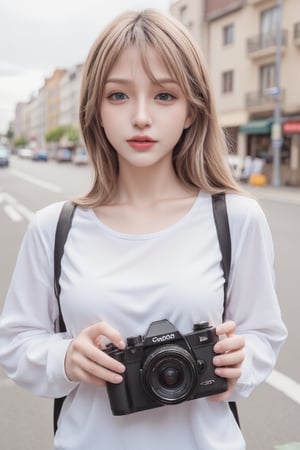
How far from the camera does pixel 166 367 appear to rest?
1112 millimetres

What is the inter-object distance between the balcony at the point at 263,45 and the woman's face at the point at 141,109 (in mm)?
24332

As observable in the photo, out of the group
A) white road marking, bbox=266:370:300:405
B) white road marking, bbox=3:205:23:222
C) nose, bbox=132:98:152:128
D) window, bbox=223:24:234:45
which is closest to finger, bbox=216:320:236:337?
nose, bbox=132:98:152:128

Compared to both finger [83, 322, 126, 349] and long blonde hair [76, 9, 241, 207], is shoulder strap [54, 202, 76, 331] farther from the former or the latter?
finger [83, 322, 126, 349]

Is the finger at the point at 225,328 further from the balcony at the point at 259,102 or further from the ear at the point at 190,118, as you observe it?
the balcony at the point at 259,102

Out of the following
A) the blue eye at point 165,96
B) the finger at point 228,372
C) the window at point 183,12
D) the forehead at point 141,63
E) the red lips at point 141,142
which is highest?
the window at point 183,12

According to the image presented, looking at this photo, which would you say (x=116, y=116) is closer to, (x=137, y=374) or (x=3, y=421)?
(x=137, y=374)

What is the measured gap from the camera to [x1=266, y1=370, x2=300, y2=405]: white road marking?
3269mm

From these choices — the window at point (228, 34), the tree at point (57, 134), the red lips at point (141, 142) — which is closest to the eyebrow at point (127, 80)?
the red lips at point (141, 142)

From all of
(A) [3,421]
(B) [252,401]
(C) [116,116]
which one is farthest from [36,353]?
(B) [252,401]

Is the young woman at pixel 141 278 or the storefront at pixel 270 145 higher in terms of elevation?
the young woman at pixel 141 278

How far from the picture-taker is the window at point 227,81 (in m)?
27.8

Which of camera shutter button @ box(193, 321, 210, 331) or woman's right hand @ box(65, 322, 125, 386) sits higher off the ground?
camera shutter button @ box(193, 321, 210, 331)

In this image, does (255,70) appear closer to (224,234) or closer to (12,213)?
(12,213)

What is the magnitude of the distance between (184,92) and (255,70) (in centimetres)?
2620
